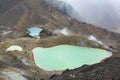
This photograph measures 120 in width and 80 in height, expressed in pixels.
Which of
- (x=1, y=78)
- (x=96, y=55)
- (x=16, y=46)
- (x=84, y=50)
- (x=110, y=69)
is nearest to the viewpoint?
(x=110, y=69)

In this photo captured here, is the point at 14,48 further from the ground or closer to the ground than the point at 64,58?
further from the ground

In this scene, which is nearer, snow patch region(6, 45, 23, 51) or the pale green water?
the pale green water

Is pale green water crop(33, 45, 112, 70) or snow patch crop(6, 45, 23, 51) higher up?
snow patch crop(6, 45, 23, 51)

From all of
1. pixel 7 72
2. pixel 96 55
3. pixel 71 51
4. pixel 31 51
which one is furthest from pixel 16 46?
pixel 7 72

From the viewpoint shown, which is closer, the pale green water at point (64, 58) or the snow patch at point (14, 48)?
the pale green water at point (64, 58)

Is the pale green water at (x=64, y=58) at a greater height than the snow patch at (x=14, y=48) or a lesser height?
lesser

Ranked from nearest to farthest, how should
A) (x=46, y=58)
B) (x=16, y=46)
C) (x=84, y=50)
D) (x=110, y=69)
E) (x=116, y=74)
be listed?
1. (x=116, y=74)
2. (x=110, y=69)
3. (x=46, y=58)
4. (x=84, y=50)
5. (x=16, y=46)

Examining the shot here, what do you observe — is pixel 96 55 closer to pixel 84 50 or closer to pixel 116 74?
pixel 84 50

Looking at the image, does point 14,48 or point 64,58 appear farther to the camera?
point 14,48
